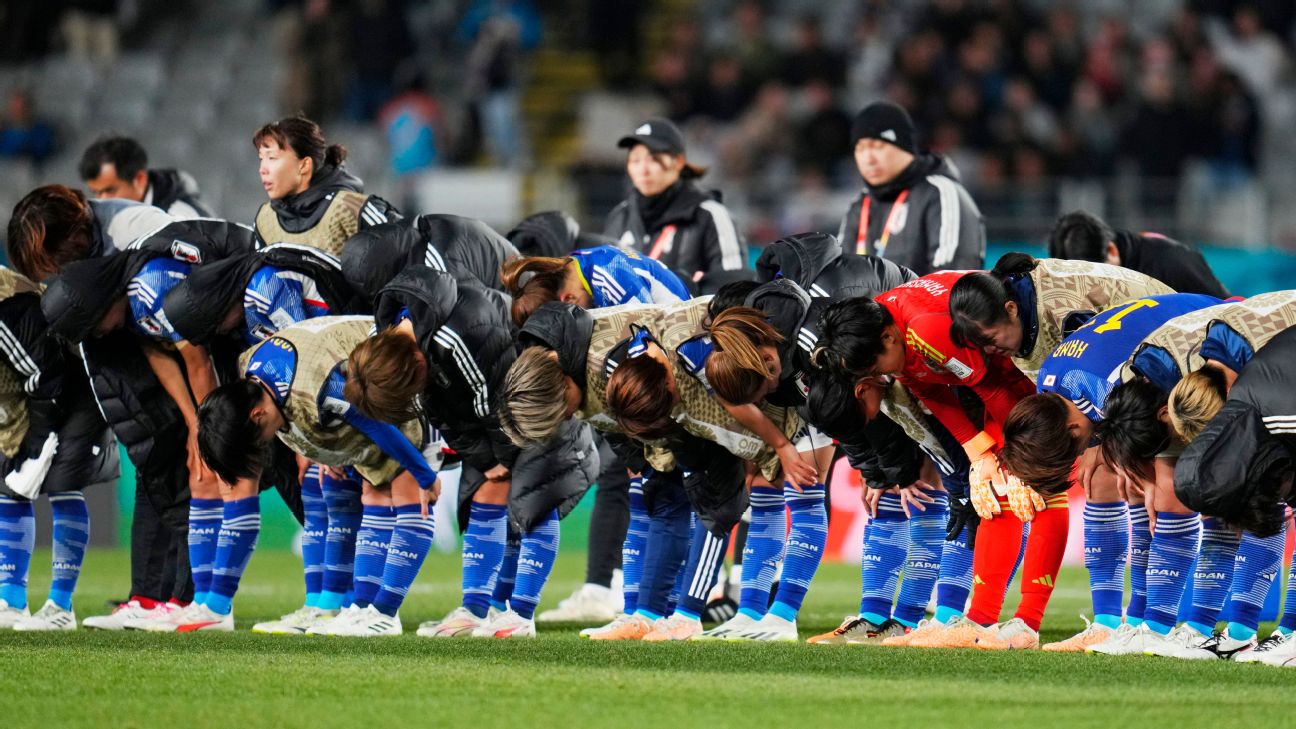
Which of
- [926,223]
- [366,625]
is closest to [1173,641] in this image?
[366,625]

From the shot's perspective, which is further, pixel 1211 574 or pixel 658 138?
pixel 658 138

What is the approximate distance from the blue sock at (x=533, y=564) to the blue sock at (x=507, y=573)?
1.28 ft

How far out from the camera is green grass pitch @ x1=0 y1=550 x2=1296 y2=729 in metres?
4.94

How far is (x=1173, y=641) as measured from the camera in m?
6.60

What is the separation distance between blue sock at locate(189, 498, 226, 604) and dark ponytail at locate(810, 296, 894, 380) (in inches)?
118

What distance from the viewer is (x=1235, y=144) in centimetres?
1683

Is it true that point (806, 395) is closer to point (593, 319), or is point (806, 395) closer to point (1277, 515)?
point (593, 319)

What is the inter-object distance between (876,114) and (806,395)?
3187 mm

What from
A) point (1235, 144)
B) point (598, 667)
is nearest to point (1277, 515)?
point (598, 667)

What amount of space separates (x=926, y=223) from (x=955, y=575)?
282cm

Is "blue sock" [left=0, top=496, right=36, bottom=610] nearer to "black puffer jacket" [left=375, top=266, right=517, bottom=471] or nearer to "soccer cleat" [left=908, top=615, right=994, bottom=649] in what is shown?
"black puffer jacket" [left=375, top=266, right=517, bottom=471]

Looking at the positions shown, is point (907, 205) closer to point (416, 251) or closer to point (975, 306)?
point (416, 251)

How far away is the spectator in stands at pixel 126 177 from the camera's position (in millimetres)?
9859

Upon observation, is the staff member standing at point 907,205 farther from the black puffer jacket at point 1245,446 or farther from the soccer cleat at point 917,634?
the black puffer jacket at point 1245,446
